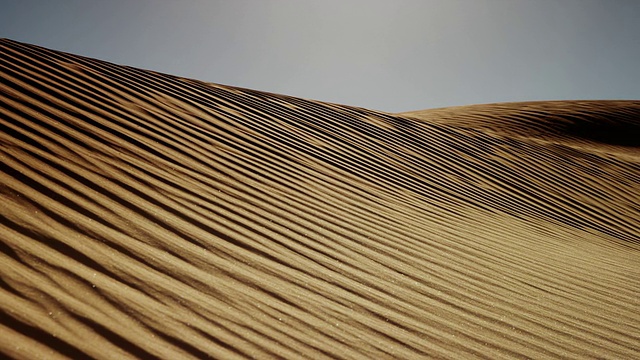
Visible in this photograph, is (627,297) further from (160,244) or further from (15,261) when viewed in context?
(15,261)

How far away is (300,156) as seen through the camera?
457 cm

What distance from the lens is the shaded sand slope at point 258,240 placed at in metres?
1.83

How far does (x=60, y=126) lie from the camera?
3234 mm

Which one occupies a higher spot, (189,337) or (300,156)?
(300,156)

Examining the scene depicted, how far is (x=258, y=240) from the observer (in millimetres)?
2711

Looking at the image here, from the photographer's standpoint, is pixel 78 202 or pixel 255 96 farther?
pixel 255 96

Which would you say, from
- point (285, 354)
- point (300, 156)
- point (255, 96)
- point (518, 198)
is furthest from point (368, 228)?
point (255, 96)

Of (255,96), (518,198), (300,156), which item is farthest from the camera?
(255,96)

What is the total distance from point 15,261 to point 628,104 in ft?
52.7

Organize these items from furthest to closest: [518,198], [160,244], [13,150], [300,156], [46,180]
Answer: [518,198]
[300,156]
[13,150]
[46,180]
[160,244]

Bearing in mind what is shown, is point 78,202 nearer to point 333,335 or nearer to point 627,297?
point 333,335

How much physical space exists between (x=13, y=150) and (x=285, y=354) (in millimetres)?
1942

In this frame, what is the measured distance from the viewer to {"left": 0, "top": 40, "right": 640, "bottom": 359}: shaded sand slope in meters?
1.83

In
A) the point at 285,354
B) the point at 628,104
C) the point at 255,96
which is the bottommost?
the point at 285,354
